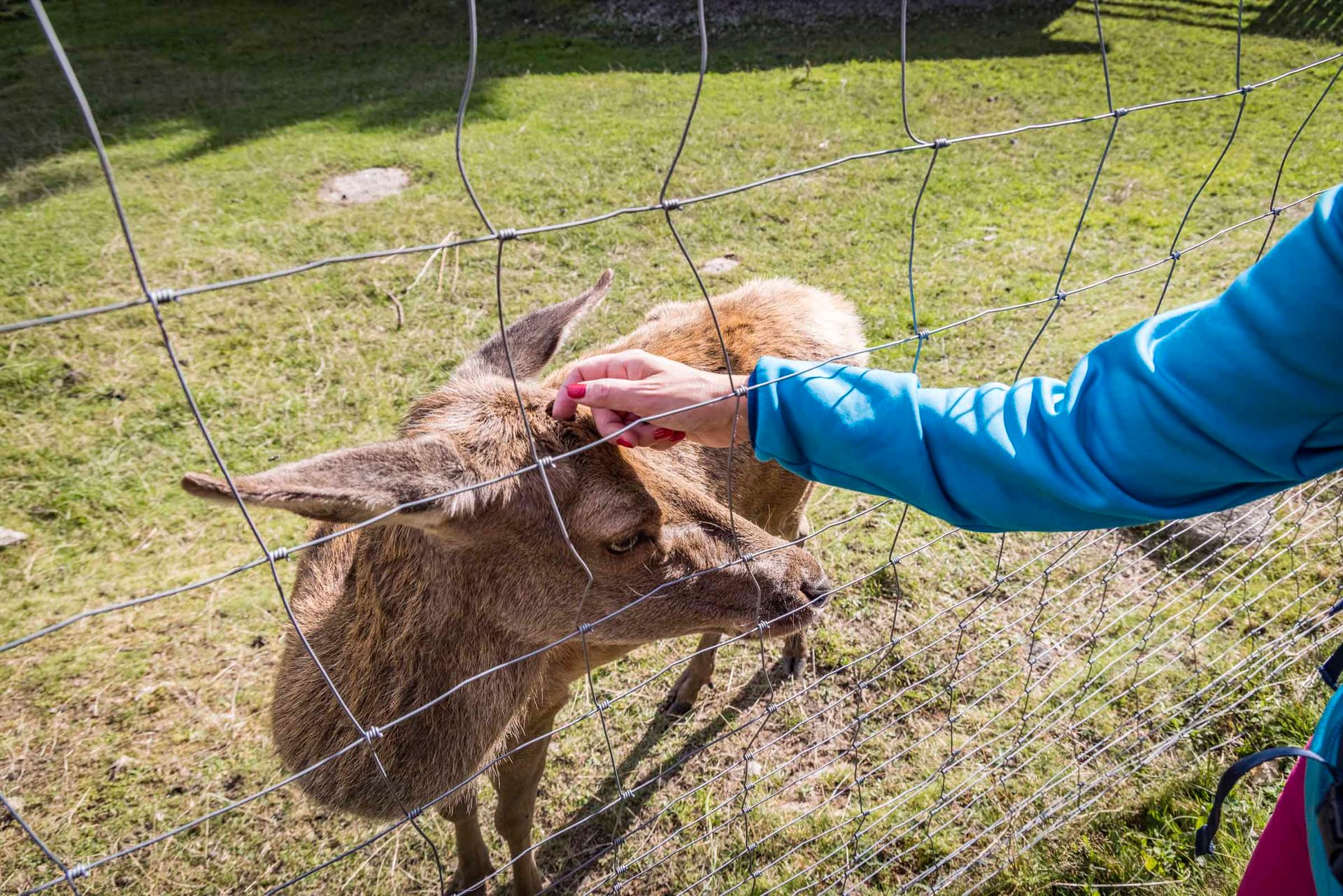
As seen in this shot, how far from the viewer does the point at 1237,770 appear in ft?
6.31

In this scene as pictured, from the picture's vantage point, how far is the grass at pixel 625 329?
3430 millimetres

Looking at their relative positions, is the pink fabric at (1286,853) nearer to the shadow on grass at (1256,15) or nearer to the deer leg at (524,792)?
the deer leg at (524,792)

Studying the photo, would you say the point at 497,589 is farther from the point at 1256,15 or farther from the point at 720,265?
the point at 1256,15

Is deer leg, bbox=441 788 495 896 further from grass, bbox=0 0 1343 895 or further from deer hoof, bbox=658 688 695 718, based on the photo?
deer hoof, bbox=658 688 695 718

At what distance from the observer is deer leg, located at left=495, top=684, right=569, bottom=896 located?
309 centimetres

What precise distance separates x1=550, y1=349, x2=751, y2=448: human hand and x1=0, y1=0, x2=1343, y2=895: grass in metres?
1.47

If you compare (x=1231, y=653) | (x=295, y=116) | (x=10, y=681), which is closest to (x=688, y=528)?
(x=1231, y=653)

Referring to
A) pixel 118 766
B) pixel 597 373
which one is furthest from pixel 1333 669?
pixel 118 766

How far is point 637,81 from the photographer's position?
35.1 ft

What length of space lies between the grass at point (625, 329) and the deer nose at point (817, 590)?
807 mm

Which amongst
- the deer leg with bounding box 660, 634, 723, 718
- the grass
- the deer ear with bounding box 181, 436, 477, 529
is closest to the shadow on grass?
the grass

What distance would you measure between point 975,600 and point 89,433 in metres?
5.45

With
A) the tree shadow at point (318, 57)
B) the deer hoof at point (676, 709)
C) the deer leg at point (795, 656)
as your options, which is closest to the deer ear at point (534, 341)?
the deer hoof at point (676, 709)

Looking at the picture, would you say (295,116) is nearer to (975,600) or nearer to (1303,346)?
(975,600)
